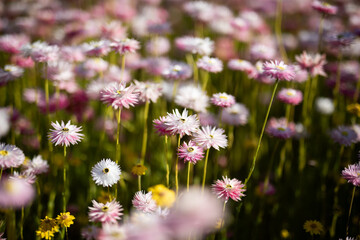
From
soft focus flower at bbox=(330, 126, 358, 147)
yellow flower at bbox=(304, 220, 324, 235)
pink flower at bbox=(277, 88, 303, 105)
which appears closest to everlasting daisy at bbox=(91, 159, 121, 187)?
yellow flower at bbox=(304, 220, 324, 235)

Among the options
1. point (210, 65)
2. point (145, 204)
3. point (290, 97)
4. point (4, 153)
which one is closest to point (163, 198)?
point (145, 204)

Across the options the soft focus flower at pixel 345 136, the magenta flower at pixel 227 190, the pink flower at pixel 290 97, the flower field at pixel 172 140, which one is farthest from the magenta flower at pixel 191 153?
the soft focus flower at pixel 345 136

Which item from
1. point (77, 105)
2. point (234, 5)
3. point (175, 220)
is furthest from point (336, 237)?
point (234, 5)

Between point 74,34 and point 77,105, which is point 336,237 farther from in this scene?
point 74,34

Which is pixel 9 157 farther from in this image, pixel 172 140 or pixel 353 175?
pixel 353 175

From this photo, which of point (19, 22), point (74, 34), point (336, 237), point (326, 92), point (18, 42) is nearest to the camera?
point (336, 237)

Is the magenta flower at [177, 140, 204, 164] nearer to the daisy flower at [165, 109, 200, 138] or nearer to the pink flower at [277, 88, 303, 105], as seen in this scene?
the daisy flower at [165, 109, 200, 138]

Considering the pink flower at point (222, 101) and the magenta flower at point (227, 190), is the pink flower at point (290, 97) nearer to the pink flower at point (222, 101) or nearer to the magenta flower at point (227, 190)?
the pink flower at point (222, 101)
